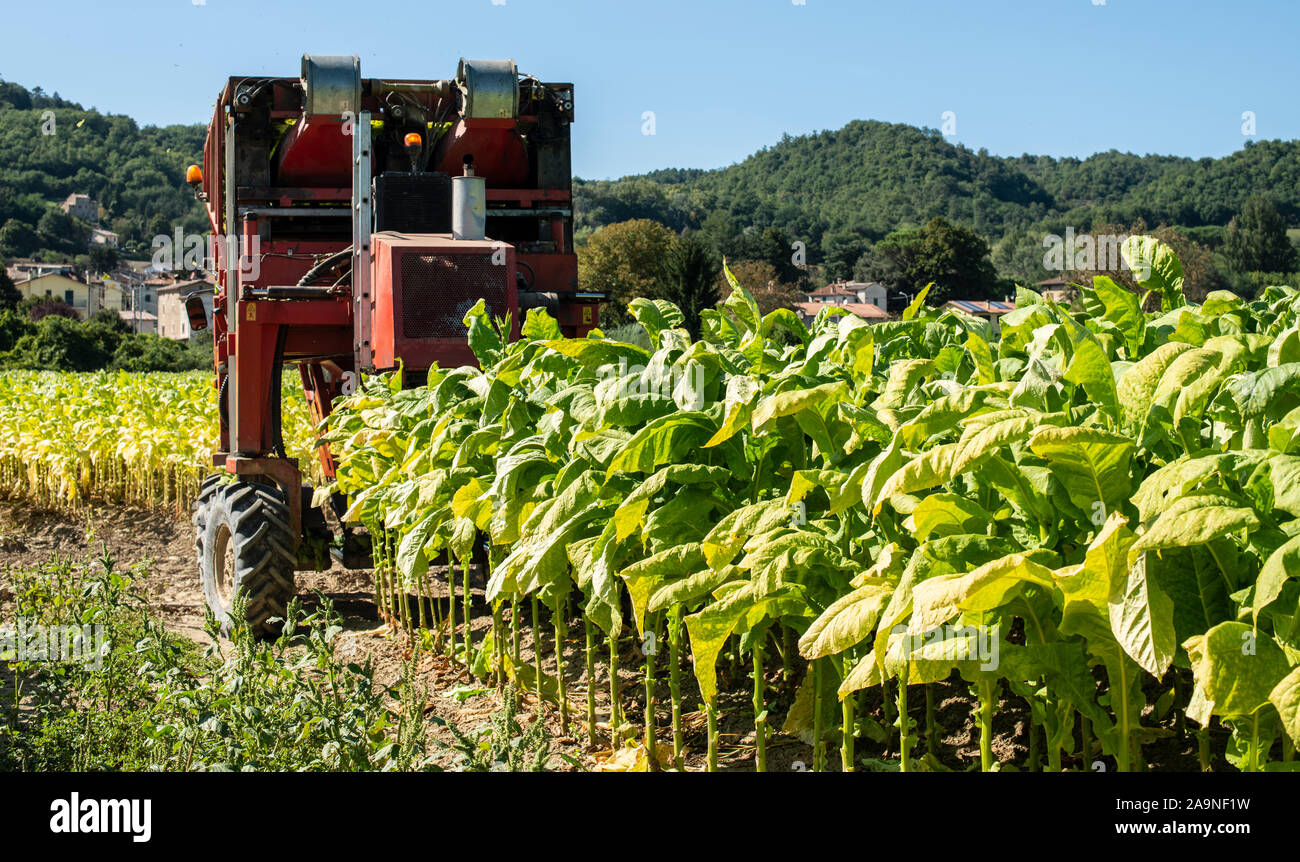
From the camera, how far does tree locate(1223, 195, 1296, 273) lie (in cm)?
7662

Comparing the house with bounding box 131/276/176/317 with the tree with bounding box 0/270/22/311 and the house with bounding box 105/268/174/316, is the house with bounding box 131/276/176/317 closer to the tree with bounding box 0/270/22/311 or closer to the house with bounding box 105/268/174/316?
the house with bounding box 105/268/174/316

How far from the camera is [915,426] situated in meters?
2.28

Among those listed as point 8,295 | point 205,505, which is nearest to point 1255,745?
point 205,505

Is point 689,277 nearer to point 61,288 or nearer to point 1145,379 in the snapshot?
point 1145,379

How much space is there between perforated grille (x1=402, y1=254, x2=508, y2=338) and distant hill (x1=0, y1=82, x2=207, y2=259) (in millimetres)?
48513

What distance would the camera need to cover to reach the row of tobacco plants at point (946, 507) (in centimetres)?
196

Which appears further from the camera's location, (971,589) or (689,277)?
(689,277)

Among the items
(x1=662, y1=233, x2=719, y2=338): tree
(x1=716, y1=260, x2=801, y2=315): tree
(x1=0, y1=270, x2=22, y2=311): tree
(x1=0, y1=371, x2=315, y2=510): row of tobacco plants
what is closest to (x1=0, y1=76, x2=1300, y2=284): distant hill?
(x1=0, y1=270, x2=22, y2=311): tree

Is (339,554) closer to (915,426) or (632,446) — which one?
(632,446)

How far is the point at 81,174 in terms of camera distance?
7856 cm

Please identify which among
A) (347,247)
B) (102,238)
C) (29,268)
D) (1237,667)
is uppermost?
(102,238)

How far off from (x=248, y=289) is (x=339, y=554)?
5.24ft

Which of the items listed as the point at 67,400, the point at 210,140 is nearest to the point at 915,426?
the point at 210,140

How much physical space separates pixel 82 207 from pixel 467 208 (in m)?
111
